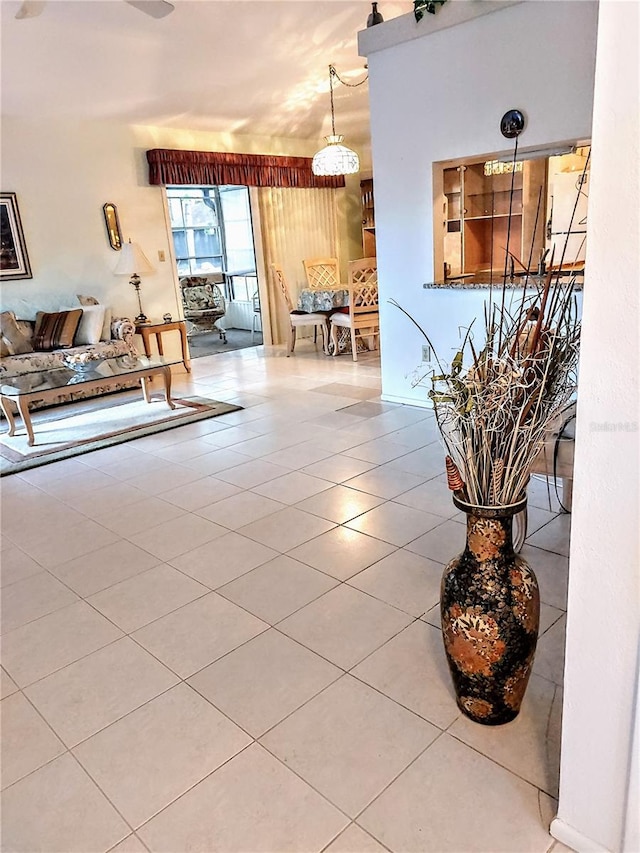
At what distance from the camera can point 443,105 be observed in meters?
3.92

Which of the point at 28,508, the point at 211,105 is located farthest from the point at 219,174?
the point at 28,508

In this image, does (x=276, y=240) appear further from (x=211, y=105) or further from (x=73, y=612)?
(x=73, y=612)

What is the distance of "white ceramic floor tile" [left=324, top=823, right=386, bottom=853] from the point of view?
51.8 inches

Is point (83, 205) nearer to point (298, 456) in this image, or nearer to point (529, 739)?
point (298, 456)

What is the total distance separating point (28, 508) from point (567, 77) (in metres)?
3.70

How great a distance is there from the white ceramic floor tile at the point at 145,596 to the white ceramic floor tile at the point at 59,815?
61 cm

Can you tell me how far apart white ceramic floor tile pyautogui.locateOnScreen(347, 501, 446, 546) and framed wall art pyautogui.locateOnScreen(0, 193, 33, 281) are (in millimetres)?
4468

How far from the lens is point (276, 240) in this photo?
25.5 feet

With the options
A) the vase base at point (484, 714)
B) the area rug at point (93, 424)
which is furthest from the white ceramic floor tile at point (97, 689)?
the area rug at point (93, 424)

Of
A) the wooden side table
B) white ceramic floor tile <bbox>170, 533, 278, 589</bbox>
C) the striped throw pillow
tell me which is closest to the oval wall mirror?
the wooden side table

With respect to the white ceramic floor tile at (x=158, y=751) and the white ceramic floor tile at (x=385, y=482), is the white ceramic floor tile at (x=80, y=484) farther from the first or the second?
the white ceramic floor tile at (x=158, y=751)

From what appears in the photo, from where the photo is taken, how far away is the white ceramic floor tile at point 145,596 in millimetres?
2221

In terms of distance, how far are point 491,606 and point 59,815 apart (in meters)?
1.14

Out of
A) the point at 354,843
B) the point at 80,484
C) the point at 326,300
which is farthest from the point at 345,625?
the point at 326,300
